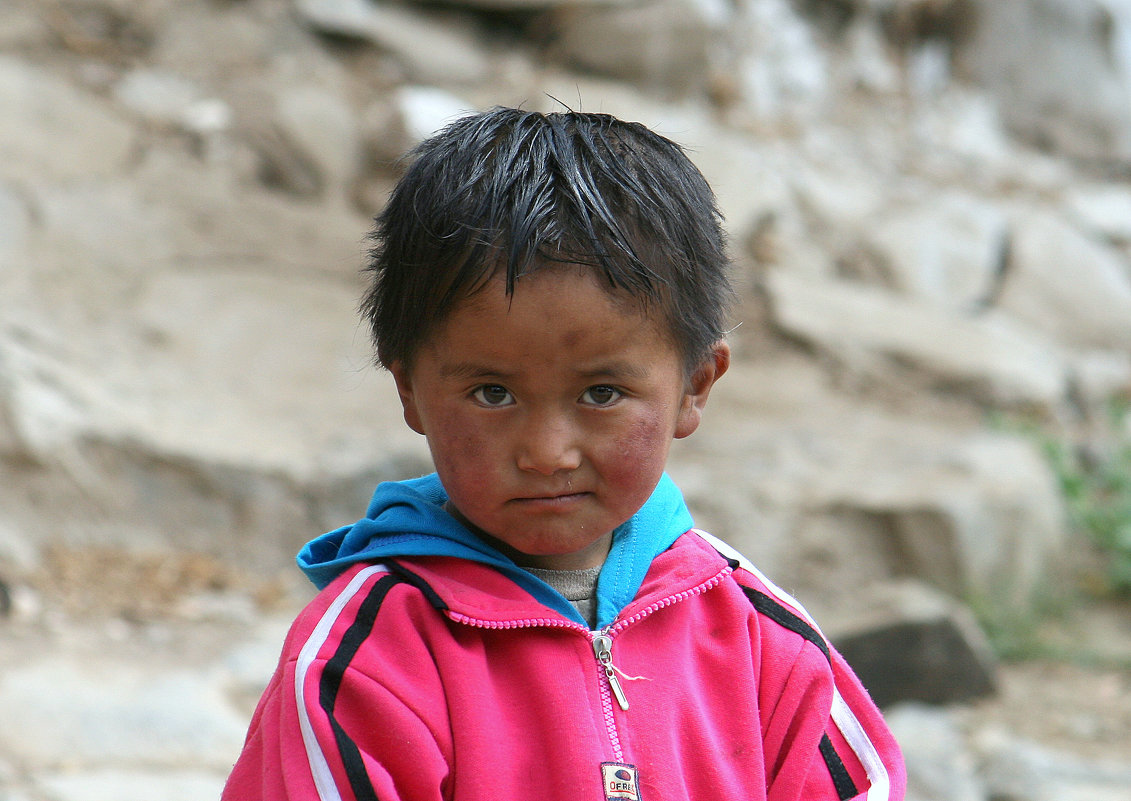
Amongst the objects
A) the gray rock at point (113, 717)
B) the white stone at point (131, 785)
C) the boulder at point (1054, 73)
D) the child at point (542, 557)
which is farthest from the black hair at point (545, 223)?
the boulder at point (1054, 73)

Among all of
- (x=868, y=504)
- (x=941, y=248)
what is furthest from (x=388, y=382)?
(x=941, y=248)

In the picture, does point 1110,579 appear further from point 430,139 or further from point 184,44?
point 184,44

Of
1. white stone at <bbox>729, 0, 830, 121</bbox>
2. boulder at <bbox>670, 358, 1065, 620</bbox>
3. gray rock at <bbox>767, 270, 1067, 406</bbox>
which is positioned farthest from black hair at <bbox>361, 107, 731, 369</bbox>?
white stone at <bbox>729, 0, 830, 121</bbox>

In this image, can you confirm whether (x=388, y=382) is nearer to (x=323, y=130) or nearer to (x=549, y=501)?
(x=323, y=130)

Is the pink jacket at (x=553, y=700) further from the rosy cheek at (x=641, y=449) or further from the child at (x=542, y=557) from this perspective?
the rosy cheek at (x=641, y=449)

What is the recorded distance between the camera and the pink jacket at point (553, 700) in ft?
4.01

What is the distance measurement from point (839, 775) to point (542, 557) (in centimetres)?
43

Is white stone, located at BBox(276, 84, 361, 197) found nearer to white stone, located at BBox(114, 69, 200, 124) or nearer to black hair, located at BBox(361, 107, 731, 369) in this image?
white stone, located at BBox(114, 69, 200, 124)

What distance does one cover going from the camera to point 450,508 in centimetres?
145

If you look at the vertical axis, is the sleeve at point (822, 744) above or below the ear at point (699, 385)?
below

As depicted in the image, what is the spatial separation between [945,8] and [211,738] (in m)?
6.93

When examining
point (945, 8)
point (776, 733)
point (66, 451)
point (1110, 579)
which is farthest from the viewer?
point (945, 8)

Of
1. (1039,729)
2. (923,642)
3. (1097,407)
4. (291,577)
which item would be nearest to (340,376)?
(291,577)

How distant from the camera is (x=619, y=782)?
1278 mm
